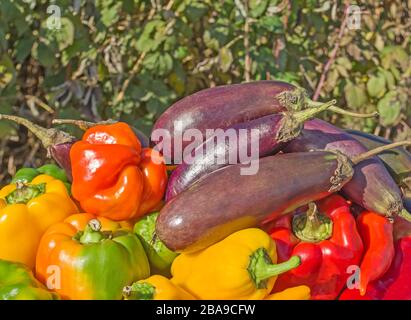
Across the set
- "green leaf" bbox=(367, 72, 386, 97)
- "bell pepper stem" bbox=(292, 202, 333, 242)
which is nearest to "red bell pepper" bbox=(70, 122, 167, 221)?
"bell pepper stem" bbox=(292, 202, 333, 242)

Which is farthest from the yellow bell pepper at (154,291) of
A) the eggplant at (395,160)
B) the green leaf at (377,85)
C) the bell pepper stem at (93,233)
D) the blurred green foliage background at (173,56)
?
the green leaf at (377,85)

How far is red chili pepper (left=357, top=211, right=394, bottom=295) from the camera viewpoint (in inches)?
59.3

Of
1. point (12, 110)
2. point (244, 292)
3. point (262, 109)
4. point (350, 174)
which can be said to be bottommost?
point (12, 110)

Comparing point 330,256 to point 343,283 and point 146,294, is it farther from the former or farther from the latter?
point 146,294

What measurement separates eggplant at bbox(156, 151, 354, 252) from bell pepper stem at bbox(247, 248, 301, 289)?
8cm

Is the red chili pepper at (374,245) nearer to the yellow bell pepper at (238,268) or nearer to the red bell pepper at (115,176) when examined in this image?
the yellow bell pepper at (238,268)

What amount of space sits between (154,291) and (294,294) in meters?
0.28

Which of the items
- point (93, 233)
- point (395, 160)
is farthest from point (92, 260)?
point (395, 160)

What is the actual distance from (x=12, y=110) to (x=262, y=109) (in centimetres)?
198

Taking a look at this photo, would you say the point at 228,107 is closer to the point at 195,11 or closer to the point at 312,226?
the point at 312,226

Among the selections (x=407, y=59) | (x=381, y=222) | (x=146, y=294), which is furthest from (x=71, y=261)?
(x=407, y=59)

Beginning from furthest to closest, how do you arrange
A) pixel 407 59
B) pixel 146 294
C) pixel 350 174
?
pixel 407 59 < pixel 350 174 < pixel 146 294

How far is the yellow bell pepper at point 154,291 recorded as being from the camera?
139 centimetres
